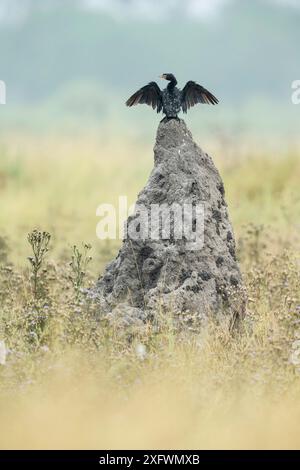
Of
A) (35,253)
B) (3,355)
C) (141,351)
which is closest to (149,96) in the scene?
(35,253)

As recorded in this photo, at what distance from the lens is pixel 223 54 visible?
151m

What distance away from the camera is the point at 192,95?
26.1 feet

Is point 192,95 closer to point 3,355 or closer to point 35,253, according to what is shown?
point 35,253

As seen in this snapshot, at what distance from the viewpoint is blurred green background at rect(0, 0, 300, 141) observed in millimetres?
120062

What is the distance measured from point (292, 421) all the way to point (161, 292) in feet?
6.00

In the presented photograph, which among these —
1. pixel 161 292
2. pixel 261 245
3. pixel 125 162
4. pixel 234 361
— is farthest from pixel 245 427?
pixel 125 162

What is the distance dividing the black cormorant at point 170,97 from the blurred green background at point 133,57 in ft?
312

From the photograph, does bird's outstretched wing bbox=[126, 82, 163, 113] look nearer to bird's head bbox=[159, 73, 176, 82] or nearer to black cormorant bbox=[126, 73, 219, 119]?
black cormorant bbox=[126, 73, 219, 119]

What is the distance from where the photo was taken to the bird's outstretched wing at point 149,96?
7836 millimetres

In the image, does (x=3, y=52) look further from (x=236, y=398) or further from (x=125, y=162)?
(x=236, y=398)

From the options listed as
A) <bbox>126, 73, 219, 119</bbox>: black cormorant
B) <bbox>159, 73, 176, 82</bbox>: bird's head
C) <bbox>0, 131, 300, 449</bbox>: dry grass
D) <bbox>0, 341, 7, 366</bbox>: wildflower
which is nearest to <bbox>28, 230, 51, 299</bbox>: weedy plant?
<bbox>0, 131, 300, 449</bbox>: dry grass

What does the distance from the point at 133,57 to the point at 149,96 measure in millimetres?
143094

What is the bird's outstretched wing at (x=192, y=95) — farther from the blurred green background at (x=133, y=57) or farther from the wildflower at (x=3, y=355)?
the blurred green background at (x=133, y=57)

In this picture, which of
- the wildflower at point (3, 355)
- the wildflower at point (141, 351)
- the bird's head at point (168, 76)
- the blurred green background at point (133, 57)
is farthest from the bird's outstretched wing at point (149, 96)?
the blurred green background at point (133, 57)
